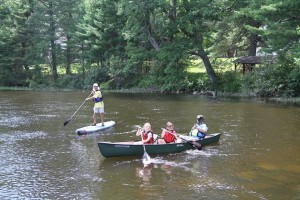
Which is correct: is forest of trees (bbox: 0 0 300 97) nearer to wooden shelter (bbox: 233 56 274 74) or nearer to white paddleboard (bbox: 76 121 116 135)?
wooden shelter (bbox: 233 56 274 74)

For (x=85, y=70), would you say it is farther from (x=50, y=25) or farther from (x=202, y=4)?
(x=202, y=4)

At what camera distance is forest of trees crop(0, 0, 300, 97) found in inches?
1154

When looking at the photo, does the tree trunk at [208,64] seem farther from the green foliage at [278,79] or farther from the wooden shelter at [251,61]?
the green foliage at [278,79]

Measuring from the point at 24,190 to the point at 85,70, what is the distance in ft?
126

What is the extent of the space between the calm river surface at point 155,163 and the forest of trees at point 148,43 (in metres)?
7.59

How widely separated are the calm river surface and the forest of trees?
7588mm

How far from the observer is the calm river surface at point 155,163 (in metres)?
10.3

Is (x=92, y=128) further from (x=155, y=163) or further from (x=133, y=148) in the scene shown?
(x=155, y=163)

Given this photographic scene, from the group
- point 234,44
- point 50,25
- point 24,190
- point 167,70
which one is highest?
point 50,25

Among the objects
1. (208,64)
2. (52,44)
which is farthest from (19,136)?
(52,44)

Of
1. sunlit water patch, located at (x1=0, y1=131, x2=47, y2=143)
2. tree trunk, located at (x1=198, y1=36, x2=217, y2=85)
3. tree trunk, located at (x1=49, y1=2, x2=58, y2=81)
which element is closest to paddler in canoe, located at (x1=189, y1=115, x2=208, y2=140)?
sunlit water patch, located at (x1=0, y1=131, x2=47, y2=143)

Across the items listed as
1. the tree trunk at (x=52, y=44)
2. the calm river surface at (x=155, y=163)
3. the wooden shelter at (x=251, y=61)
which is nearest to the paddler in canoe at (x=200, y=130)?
the calm river surface at (x=155, y=163)

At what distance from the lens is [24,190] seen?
10.4 meters

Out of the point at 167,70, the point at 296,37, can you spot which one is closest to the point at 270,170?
the point at 296,37
